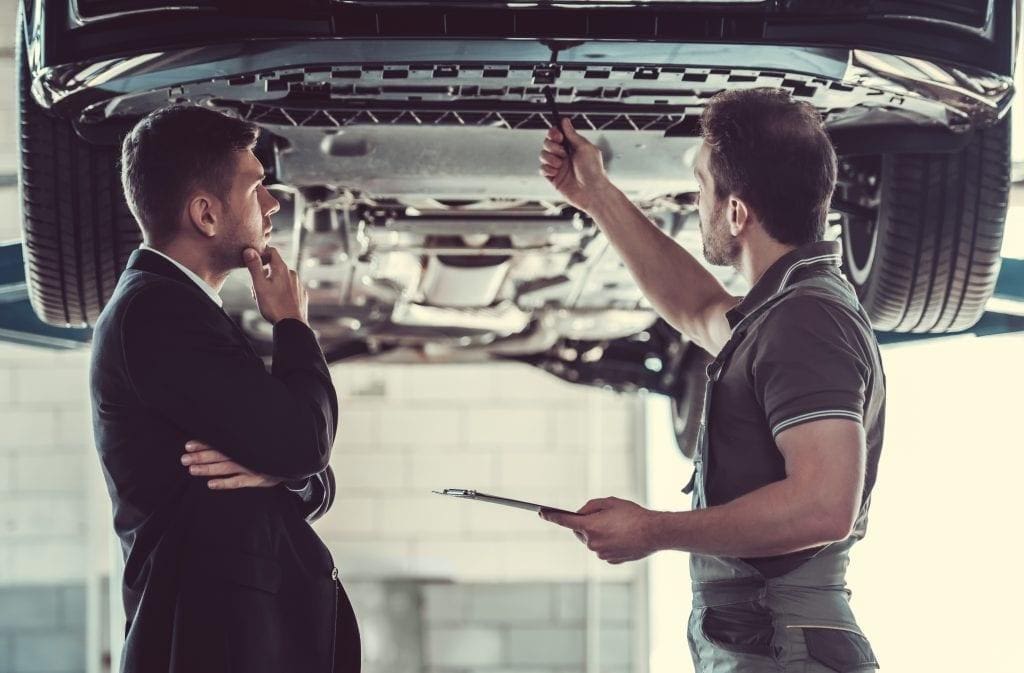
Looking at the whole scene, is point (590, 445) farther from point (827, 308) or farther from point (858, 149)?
point (827, 308)

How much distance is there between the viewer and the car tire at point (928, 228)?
2270 mm

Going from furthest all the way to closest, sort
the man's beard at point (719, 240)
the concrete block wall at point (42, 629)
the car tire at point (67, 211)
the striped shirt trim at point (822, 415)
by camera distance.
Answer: the concrete block wall at point (42, 629) < the car tire at point (67, 211) < the man's beard at point (719, 240) < the striped shirt trim at point (822, 415)

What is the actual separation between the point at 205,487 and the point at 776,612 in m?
0.65

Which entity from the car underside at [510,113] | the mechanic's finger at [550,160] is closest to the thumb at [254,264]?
the car underside at [510,113]

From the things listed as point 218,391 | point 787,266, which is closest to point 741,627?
point 787,266

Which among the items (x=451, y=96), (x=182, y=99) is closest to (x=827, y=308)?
(x=451, y=96)

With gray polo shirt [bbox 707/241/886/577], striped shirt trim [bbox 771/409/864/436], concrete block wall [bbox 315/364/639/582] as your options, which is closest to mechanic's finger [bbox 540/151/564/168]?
gray polo shirt [bbox 707/241/886/577]

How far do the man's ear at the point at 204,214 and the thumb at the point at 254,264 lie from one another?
0.16 ft

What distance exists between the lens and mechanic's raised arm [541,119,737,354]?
6.04ft

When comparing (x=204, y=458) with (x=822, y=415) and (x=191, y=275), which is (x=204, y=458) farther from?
(x=822, y=415)

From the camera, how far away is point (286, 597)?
4.35 ft

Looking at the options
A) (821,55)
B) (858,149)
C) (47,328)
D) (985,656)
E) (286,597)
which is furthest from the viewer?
(985,656)

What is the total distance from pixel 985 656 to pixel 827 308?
3.09 metres

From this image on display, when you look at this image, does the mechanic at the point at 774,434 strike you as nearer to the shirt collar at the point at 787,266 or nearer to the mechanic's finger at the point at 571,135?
the shirt collar at the point at 787,266
